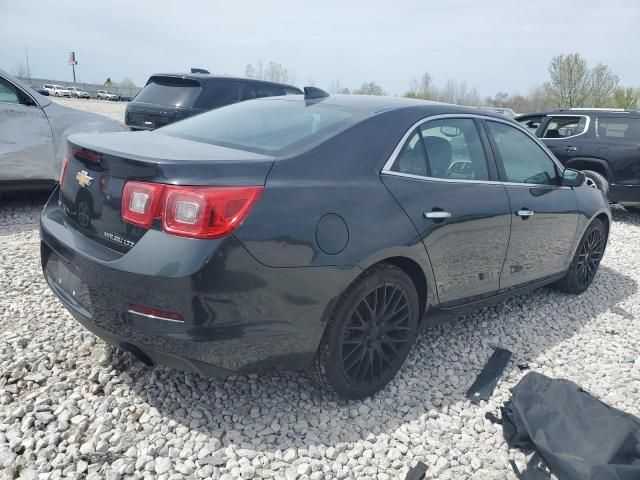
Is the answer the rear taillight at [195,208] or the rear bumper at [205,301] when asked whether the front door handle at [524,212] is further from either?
the rear taillight at [195,208]

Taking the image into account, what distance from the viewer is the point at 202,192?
2.05 m

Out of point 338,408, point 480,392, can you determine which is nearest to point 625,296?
point 480,392

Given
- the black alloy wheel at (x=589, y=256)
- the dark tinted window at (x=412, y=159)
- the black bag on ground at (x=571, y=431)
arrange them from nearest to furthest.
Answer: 1. the black bag on ground at (x=571, y=431)
2. the dark tinted window at (x=412, y=159)
3. the black alloy wheel at (x=589, y=256)

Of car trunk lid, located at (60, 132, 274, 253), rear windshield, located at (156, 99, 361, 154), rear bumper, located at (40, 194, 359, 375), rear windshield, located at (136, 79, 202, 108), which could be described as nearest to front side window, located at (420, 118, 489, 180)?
rear windshield, located at (156, 99, 361, 154)

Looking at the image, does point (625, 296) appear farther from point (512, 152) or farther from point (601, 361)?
point (512, 152)

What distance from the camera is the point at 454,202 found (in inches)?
117

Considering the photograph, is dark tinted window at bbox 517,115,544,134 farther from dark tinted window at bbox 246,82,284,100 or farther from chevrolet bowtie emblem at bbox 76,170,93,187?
chevrolet bowtie emblem at bbox 76,170,93,187

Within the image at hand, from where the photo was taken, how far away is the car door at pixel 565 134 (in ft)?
27.6

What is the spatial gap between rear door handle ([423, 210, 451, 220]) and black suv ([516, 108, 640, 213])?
5.94m

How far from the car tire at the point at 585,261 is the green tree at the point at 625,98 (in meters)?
34.7

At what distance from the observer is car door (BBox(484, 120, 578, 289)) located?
138 inches

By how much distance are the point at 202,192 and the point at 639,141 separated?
8.01m

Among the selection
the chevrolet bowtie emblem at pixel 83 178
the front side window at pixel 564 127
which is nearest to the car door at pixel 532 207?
the chevrolet bowtie emblem at pixel 83 178

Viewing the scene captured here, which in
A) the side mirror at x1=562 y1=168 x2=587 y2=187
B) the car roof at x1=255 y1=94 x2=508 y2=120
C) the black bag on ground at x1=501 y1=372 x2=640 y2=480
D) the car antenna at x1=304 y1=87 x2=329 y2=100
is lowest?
the black bag on ground at x1=501 y1=372 x2=640 y2=480
